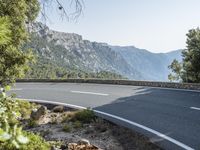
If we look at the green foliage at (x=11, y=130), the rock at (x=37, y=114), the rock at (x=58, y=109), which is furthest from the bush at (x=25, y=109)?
the green foliage at (x=11, y=130)

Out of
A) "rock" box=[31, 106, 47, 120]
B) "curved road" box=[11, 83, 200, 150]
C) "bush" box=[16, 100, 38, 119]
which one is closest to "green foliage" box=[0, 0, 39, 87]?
"bush" box=[16, 100, 38, 119]

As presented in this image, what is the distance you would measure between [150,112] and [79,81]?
16708 mm

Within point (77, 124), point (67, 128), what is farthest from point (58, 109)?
point (67, 128)

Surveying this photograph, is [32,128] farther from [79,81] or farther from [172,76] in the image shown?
[172,76]

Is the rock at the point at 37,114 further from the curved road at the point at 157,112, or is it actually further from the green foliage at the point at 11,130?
the green foliage at the point at 11,130

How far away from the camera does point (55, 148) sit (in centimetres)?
753

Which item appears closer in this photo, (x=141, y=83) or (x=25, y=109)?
(x=25, y=109)

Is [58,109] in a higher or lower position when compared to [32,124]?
higher

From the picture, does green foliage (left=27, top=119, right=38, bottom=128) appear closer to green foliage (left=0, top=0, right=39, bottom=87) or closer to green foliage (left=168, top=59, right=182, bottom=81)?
green foliage (left=0, top=0, right=39, bottom=87)

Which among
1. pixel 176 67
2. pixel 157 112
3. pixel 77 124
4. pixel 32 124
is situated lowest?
pixel 32 124

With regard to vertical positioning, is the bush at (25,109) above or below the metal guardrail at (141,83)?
below

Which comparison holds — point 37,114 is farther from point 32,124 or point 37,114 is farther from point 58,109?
point 58,109

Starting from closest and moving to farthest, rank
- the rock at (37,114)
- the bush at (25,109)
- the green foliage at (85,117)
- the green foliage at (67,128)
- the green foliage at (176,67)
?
the green foliage at (67,128), the green foliage at (85,117), the rock at (37,114), the bush at (25,109), the green foliage at (176,67)

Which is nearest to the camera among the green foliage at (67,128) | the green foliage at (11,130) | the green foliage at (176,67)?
the green foliage at (11,130)
